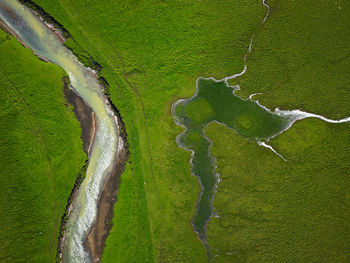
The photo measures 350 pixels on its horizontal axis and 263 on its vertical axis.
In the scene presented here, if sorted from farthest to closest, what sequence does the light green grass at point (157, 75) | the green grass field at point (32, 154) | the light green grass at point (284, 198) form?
the light green grass at point (284, 198)
the light green grass at point (157, 75)
the green grass field at point (32, 154)

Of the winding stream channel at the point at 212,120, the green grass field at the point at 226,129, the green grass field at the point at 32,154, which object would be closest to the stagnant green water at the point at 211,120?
the winding stream channel at the point at 212,120

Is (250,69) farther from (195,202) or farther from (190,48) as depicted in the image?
(195,202)

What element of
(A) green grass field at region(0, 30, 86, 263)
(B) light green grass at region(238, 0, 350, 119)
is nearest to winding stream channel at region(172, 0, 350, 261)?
(B) light green grass at region(238, 0, 350, 119)

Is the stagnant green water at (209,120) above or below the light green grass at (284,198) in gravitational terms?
above

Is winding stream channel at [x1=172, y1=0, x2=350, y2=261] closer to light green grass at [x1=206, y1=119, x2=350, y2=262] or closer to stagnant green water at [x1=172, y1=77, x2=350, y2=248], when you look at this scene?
stagnant green water at [x1=172, y1=77, x2=350, y2=248]

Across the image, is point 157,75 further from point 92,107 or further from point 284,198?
point 284,198

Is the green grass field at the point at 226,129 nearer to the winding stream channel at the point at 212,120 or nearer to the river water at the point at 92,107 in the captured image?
the winding stream channel at the point at 212,120
